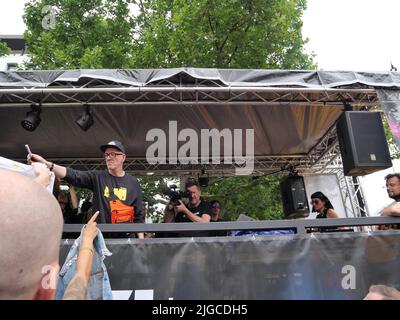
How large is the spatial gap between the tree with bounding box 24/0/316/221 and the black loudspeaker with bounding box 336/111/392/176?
4.56 m

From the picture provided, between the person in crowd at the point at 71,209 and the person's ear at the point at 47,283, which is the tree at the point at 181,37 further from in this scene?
the person's ear at the point at 47,283

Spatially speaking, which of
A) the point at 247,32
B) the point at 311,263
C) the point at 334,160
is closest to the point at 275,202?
the point at 334,160

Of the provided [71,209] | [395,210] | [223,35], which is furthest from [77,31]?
[395,210]

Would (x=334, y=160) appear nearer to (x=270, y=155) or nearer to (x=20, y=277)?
(x=270, y=155)

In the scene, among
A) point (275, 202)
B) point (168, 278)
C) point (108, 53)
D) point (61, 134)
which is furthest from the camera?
point (275, 202)

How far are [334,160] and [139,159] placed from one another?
169 inches

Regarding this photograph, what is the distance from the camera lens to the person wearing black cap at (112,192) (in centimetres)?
311

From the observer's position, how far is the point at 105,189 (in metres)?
3.16

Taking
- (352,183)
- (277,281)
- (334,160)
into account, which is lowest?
(277,281)

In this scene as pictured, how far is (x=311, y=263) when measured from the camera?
265 centimetres

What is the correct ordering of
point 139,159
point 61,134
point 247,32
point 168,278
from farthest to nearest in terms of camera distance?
point 247,32 → point 139,159 → point 61,134 → point 168,278

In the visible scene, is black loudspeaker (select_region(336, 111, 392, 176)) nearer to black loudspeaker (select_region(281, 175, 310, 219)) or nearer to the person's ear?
black loudspeaker (select_region(281, 175, 310, 219))

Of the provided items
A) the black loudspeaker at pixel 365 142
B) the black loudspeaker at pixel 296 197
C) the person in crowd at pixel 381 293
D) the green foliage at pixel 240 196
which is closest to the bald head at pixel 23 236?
the person in crowd at pixel 381 293

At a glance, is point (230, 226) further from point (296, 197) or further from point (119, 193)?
point (296, 197)
